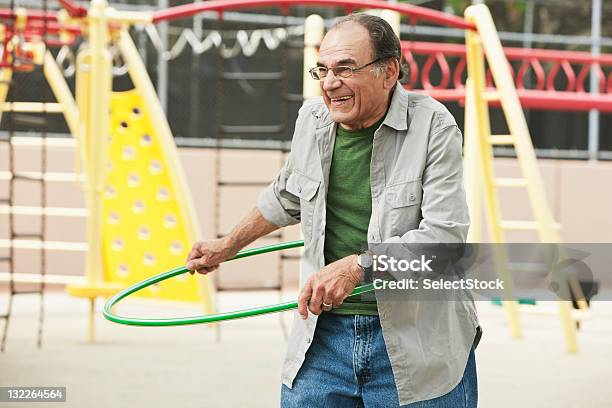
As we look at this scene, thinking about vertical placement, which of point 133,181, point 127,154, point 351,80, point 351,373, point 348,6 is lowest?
point 133,181

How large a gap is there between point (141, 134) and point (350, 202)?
5.12 meters

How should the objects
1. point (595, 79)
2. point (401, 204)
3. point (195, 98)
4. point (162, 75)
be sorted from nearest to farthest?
point (401, 204) < point (162, 75) < point (195, 98) < point (595, 79)

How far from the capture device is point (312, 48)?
7105 millimetres

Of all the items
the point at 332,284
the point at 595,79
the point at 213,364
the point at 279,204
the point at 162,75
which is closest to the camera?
the point at 332,284

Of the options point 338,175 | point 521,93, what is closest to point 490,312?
point 521,93

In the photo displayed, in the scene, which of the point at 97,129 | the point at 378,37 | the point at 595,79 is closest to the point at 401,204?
the point at 378,37

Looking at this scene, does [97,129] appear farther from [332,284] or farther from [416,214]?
[332,284]

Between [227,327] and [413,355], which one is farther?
[227,327]

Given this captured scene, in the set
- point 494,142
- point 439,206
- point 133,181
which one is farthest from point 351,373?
point 133,181

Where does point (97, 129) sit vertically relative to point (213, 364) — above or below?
above

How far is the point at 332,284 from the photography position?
241 cm

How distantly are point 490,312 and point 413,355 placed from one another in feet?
22.9

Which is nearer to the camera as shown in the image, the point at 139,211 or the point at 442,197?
the point at 442,197

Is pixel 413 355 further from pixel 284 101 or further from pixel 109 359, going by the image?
pixel 284 101
